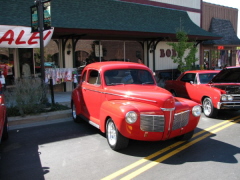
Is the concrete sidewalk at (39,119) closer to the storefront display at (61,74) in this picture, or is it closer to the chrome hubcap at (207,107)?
the storefront display at (61,74)

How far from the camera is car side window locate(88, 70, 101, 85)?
20.0 feet

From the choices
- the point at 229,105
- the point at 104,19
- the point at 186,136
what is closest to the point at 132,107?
the point at 186,136

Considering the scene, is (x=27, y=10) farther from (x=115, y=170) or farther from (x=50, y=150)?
(x=115, y=170)

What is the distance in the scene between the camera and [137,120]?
14.9 feet

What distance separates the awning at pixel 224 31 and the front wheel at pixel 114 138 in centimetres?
1808

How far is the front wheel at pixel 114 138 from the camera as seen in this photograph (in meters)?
4.81

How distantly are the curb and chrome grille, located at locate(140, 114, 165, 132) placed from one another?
422cm

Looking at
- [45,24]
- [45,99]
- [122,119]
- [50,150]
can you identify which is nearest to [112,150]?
[122,119]

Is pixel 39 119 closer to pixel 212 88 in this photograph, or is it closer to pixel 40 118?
pixel 40 118

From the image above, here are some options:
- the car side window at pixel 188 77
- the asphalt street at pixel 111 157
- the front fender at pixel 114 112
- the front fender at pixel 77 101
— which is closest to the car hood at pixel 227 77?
the car side window at pixel 188 77

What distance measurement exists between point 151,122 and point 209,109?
405 centimetres

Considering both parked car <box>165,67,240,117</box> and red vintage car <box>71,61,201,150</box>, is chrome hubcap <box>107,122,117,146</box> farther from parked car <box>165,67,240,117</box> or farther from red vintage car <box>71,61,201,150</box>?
parked car <box>165,67,240,117</box>

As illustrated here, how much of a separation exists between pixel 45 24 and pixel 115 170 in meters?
6.27

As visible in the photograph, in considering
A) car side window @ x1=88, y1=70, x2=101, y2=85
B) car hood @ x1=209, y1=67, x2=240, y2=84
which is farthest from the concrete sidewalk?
car hood @ x1=209, y1=67, x2=240, y2=84
